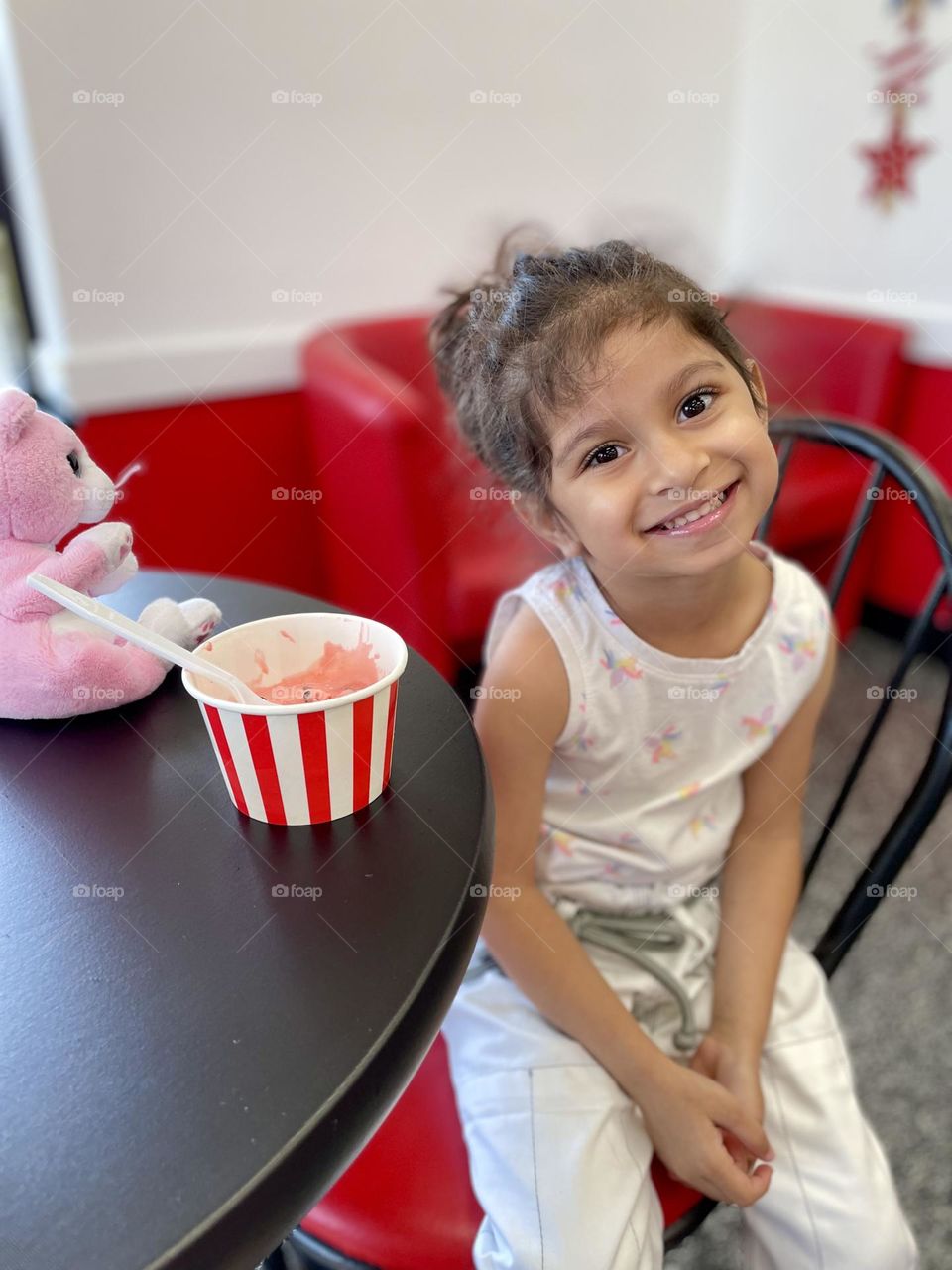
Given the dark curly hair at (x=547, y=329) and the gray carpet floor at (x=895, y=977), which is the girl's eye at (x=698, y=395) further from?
the gray carpet floor at (x=895, y=977)

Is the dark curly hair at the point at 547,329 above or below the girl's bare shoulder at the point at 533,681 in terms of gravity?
above

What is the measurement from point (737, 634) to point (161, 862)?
569 millimetres

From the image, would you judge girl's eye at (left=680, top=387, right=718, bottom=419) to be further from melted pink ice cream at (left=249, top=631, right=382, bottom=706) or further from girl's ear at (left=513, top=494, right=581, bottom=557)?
melted pink ice cream at (left=249, top=631, right=382, bottom=706)

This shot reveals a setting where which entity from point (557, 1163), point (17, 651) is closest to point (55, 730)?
point (17, 651)

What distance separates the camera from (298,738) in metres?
0.54

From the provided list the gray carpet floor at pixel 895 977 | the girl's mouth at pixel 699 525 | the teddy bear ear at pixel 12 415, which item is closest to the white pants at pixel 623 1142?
the gray carpet floor at pixel 895 977

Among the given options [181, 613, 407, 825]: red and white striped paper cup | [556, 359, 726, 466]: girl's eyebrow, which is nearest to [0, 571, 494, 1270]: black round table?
[181, 613, 407, 825]: red and white striped paper cup

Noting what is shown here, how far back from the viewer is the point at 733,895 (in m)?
0.94

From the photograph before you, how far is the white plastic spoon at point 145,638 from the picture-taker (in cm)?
56

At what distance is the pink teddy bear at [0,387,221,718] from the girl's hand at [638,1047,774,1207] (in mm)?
518

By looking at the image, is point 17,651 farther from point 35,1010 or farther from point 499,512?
point 499,512

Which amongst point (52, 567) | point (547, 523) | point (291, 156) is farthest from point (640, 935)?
point (291, 156)

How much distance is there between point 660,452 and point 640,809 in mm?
354

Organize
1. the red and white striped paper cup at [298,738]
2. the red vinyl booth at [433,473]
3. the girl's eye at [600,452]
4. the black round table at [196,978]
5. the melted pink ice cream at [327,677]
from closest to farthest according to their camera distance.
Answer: the black round table at [196,978] → the red and white striped paper cup at [298,738] → the melted pink ice cream at [327,677] → the girl's eye at [600,452] → the red vinyl booth at [433,473]
